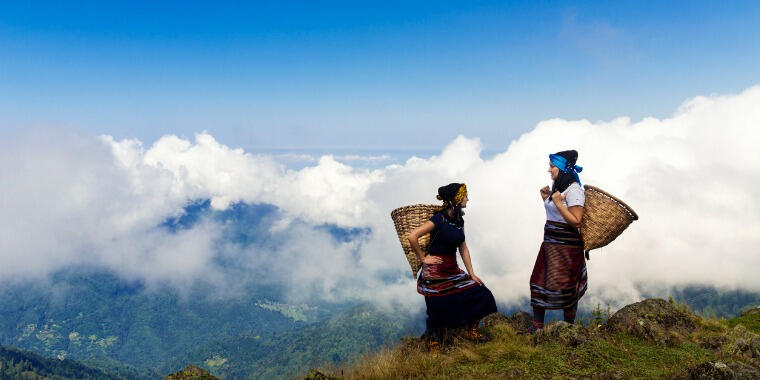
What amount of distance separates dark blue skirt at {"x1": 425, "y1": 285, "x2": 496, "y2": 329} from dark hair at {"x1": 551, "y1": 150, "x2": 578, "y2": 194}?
225 cm

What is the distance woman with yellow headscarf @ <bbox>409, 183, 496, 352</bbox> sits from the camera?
274 inches

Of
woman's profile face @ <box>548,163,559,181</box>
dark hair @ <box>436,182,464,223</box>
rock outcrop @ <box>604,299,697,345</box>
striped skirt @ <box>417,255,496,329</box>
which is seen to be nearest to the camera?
dark hair @ <box>436,182,464,223</box>

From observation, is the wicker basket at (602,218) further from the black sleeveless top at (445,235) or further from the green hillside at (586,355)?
the black sleeveless top at (445,235)

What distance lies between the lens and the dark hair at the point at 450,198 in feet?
22.9

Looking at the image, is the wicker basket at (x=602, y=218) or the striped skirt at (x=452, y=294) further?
the striped skirt at (x=452, y=294)

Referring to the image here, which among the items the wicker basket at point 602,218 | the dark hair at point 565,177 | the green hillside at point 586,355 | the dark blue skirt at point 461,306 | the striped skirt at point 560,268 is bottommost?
the green hillside at point 586,355

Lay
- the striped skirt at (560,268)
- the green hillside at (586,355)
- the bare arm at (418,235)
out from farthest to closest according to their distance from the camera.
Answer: the striped skirt at (560,268) < the bare arm at (418,235) < the green hillside at (586,355)

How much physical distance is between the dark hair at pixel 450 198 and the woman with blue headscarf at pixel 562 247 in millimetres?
1664

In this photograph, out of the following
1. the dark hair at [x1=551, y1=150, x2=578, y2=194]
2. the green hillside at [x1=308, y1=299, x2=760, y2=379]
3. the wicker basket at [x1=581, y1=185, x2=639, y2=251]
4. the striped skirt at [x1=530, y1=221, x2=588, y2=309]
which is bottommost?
the green hillside at [x1=308, y1=299, x2=760, y2=379]

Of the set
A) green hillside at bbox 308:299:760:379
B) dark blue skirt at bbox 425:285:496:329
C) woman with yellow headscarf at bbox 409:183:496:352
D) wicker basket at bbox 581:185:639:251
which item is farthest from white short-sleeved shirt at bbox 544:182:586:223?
green hillside at bbox 308:299:760:379

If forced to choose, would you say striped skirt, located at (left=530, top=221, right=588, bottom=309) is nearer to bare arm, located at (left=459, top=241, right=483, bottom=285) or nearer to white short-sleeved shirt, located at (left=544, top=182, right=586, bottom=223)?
white short-sleeved shirt, located at (left=544, top=182, right=586, bottom=223)

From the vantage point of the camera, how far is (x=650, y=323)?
7.79 meters

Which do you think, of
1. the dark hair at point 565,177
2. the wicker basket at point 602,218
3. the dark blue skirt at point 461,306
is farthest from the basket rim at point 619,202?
the dark blue skirt at point 461,306

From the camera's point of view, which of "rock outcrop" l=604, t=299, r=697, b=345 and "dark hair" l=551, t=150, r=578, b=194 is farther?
"rock outcrop" l=604, t=299, r=697, b=345
